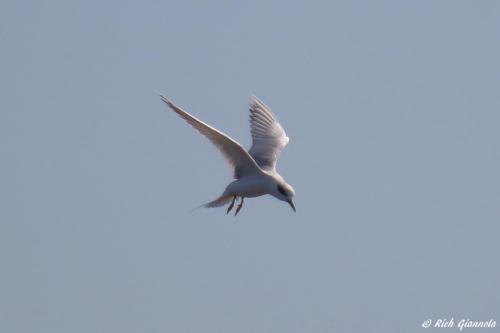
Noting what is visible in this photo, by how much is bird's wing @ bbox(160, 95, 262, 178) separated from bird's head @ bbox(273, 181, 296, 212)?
512mm

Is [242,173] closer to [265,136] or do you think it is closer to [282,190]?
[282,190]

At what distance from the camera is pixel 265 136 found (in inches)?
1080

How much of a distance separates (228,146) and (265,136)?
16.2 ft

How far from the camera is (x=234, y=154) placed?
22844 millimetres

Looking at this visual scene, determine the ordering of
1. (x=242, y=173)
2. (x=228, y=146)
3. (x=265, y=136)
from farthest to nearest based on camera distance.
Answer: (x=265, y=136) → (x=242, y=173) → (x=228, y=146)

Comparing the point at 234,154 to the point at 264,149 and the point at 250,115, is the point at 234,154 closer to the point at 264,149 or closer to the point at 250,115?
the point at 264,149

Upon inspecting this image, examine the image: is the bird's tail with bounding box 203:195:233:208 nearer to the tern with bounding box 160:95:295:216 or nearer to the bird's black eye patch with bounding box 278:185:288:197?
the tern with bounding box 160:95:295:216

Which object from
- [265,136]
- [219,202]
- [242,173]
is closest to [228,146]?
[242,173]

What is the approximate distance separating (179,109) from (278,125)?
7097 mm

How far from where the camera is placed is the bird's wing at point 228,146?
70.4 feet

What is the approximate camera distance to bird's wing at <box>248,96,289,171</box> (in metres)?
25.7

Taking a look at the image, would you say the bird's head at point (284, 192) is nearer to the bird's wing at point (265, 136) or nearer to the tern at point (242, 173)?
the tern at point (242, 173)

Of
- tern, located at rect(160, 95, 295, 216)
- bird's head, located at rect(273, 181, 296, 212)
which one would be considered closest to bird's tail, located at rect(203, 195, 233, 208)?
tern, located at rect(160, 95, 295, 216)

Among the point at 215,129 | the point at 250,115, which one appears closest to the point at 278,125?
the point at 250,115
